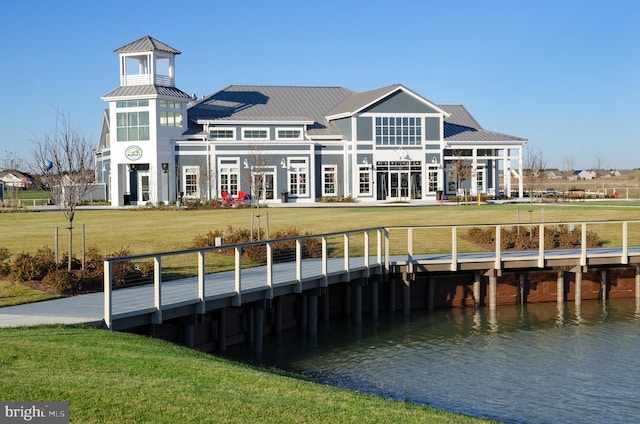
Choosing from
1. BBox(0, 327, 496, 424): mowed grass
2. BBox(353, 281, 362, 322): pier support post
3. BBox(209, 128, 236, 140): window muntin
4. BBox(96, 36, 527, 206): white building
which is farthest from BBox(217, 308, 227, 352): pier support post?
BBox(209, 128, 236, 140): window muntin

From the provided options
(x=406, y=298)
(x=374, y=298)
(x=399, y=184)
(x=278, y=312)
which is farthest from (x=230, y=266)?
(x=399, y=184)

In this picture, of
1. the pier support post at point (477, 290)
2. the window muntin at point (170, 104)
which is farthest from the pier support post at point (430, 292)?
the window muntin at point (170, 104)

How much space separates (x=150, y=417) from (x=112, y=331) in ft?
19.6

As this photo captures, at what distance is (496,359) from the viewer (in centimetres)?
1995

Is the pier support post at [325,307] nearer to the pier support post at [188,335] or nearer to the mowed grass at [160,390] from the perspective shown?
the pier support post at [188,335]

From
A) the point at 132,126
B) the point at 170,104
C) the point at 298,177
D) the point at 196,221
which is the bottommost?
the point at 196,221

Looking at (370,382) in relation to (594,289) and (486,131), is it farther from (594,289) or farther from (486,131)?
(486,131)

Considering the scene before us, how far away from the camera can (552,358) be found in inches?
787

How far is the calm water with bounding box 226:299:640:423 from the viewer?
1588cm

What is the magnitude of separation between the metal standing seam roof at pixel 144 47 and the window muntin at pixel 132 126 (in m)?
4.60

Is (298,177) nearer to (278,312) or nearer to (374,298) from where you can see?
(374,298)

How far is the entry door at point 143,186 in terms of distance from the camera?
63.6 meters

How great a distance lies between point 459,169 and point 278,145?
567 inches

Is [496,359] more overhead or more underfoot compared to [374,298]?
more underfoot
